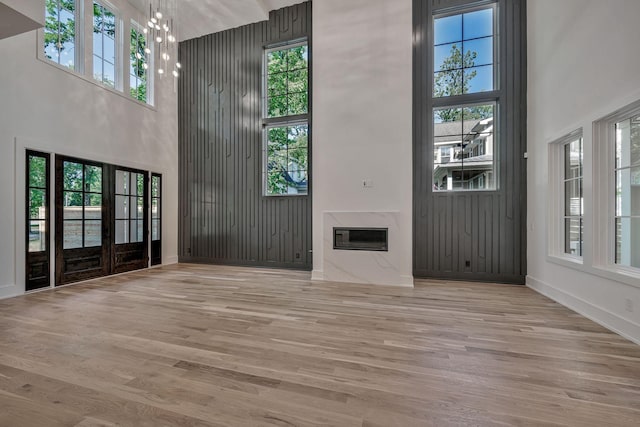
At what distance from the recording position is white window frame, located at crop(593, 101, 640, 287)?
2.80 m

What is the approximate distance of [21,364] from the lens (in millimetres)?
1956

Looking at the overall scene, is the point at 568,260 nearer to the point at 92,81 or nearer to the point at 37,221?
the point at 37,221

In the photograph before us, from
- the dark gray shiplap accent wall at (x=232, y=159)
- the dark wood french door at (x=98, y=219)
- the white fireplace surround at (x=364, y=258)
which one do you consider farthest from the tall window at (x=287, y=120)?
the dark wood french door at (x=98, y=219)

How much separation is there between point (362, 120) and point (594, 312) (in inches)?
146

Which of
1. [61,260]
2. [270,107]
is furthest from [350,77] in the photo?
[61,260]

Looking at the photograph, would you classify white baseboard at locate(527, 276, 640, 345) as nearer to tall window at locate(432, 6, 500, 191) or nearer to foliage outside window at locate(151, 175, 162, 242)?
tall window at locate(432, 6, 500, 191)

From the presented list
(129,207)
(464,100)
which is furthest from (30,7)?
(464,100)

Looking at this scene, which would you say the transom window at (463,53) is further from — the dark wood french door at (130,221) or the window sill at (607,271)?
the dark wood french door at (130,221)

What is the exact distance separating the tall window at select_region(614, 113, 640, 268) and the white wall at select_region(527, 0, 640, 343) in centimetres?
20

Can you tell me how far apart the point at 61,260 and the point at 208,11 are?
5.12 meters

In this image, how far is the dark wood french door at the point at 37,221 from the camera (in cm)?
382

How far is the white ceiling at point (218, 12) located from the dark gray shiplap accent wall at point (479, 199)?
2.86 m

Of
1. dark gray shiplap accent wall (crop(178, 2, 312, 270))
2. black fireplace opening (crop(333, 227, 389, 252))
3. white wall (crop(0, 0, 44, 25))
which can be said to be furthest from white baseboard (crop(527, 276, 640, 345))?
white wall (crop(0, 0, 44, 25))

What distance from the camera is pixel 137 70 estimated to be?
5496 mm
